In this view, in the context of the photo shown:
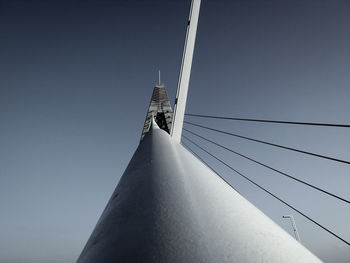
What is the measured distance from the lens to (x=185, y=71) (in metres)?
5.27

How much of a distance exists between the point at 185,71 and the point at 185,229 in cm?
470

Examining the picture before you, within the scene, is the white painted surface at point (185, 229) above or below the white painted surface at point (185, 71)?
below

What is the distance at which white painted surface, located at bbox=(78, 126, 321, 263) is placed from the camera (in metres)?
0.94

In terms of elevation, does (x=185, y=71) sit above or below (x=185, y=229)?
above

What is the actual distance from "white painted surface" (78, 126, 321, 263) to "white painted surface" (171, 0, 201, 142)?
3.78 m

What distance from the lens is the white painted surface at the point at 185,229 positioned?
0.94 m

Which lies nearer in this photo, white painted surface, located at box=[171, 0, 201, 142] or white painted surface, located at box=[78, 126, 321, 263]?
white painted surface, located at box=[78, 126, 321, 263]

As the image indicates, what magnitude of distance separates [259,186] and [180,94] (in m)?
3.08

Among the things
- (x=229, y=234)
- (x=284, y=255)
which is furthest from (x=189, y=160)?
(x=284, y=255)

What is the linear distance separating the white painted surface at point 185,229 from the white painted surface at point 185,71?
3778mm

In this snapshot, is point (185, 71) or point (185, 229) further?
point (185, 71)

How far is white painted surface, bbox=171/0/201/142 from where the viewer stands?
205 inches

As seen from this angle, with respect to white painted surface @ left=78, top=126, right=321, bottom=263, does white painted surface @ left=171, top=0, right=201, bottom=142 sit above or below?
above

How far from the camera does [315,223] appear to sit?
2.39 metres
